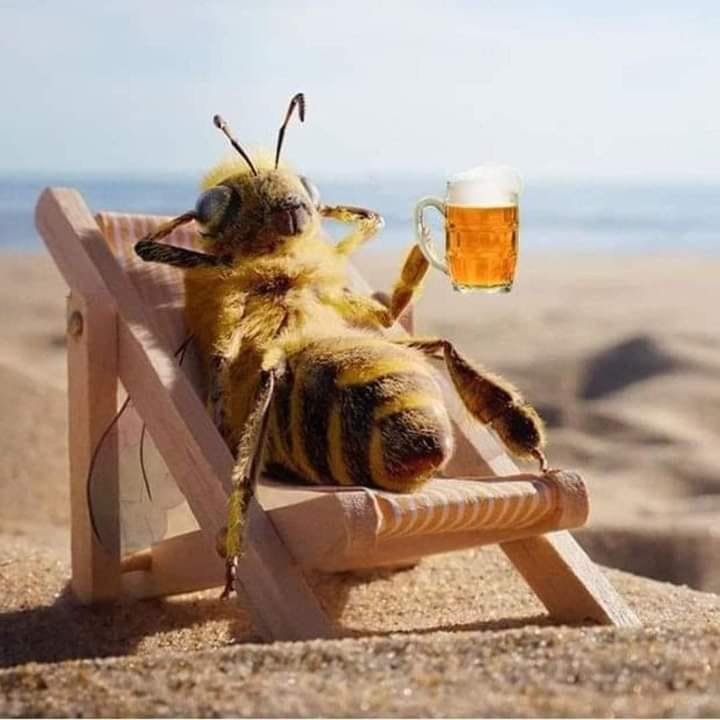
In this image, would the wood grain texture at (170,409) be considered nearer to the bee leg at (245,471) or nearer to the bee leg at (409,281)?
the bee leg at (245,471)

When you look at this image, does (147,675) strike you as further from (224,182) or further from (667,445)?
(667,445)

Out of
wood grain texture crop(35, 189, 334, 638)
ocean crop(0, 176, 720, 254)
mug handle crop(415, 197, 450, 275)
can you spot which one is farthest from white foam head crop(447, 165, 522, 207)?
ocean crop(0, 176, 720, 254)

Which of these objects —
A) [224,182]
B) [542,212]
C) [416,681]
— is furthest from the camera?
[542,212]

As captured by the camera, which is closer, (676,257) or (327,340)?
(327,340)

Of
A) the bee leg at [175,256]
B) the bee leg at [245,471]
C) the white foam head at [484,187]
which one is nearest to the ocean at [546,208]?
the bee leg at [175,256]

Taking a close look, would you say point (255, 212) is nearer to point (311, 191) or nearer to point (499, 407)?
point (311, 191)

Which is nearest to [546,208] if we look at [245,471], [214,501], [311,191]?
[311,191]

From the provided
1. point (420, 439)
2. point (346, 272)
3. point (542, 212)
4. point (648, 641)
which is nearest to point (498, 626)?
point (420, 439)
